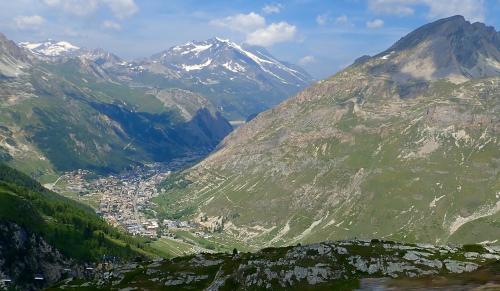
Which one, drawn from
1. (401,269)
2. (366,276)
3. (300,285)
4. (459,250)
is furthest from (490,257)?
(300,285)

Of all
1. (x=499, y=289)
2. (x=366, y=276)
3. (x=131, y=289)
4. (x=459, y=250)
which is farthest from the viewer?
(x=131, y=289)

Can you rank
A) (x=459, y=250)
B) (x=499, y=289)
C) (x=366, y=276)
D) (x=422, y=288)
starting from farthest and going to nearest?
(x=459, y=250)
(x=366, y=276)
(x=422, y=288)
(x=499, y=289)

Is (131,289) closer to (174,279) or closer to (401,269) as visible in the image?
(174,279)

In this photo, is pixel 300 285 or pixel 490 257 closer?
pixel 300 285

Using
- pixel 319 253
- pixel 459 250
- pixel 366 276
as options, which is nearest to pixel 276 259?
pixel 319 253

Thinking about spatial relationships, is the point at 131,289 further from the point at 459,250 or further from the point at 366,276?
the point at 459,250

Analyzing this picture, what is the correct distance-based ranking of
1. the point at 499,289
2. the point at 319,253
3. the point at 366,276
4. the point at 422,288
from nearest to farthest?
1. the point at 499,289
2. the point at 422,288
3. the point at 366,276
4. the point at 319,253

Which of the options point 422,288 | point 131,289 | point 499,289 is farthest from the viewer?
point 131,289

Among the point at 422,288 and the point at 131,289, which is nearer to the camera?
the point at 422,288

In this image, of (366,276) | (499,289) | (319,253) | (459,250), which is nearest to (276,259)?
(319,253)
